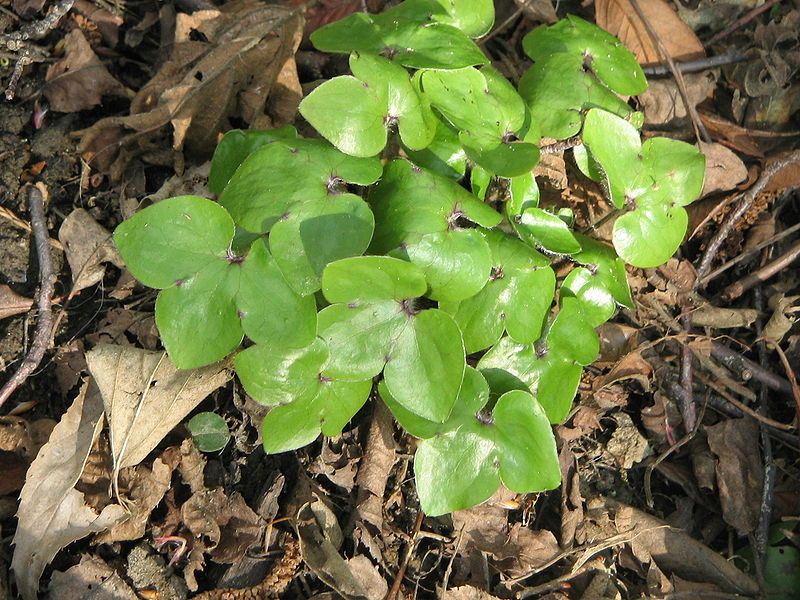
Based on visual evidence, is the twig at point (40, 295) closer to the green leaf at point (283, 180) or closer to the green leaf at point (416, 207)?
the green leaf at point (283, 180)

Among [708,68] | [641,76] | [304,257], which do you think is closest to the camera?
[304,257]

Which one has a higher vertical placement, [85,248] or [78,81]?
[78,81]

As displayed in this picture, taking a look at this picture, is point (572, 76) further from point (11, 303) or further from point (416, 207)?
point (11, 303)

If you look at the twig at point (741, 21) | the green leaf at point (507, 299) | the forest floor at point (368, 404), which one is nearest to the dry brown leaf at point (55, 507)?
the forest floor at point (368, 404)

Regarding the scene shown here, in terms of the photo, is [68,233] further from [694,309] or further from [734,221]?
[734,221]

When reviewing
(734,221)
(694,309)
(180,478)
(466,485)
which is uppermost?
(734,221)

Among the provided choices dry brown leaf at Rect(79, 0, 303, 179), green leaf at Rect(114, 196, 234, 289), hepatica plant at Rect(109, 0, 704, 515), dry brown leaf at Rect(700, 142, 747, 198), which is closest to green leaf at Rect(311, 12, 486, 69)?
hepatica plant at Rect(109, 0, 704, 515)

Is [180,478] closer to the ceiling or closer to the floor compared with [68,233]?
closer to the floor

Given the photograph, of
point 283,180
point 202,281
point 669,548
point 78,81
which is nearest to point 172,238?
point 202,281

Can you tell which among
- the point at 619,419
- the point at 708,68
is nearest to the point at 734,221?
the point at 708,68
